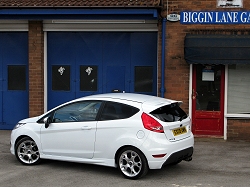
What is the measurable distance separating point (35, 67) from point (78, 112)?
4919 millimetres

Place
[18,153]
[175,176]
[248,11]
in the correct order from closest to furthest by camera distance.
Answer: [175,176], [18,153], [248,11]

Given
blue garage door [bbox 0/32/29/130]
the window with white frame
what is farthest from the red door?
blue garage door [bbox 0/32/29/130]

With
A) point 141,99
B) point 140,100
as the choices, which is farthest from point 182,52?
point 140,100

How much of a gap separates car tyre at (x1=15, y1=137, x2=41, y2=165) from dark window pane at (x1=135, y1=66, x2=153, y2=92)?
482 cm

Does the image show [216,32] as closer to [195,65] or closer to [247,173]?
[195,65]

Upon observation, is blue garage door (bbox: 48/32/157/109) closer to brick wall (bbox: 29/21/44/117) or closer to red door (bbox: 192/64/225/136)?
brick wall (bbox: 29/21/44/117)

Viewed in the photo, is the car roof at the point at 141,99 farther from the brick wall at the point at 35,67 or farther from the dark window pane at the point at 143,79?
the brick wall at the point at 35,67

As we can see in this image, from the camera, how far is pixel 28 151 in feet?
28.3

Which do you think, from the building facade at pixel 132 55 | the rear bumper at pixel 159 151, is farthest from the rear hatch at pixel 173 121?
the building facade at pixel 132 55

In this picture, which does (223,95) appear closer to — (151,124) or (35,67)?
(151,124)

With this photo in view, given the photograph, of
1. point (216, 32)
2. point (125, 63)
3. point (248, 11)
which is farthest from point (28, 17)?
point (248, 11)

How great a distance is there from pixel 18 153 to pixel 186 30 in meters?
5.60

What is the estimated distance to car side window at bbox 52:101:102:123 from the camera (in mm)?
8078

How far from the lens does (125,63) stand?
501 inches
